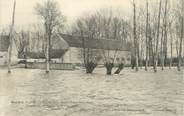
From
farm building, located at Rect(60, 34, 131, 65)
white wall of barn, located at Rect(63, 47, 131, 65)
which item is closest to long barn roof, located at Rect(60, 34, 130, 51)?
farm building, located at Rect(60, 34, 131, 65)

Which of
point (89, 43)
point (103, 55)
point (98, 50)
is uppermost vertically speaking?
point (89, 43)

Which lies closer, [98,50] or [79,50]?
[98,50]

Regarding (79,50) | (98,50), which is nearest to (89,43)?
(98,50)

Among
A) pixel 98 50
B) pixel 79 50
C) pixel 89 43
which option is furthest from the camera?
pixel 79 50

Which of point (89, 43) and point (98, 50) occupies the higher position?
point (89, 43)

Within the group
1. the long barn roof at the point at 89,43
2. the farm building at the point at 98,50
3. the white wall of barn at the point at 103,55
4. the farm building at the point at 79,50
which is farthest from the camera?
the white wall of barn at the point at 103,55

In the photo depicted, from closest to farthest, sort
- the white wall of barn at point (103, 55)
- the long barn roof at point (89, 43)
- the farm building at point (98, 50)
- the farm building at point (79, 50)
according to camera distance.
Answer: the long barn roof at point (89, 43) → the farm building at point (79, 50) → the farm building at point (98, 50) → the white wall of barn at point (103, 55)

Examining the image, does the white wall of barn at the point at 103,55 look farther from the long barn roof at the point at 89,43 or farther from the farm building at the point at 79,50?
the long barn roof at the point at 89,43

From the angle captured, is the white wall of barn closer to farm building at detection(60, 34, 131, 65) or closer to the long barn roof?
farm building at detection(60, 34, 131, 65)

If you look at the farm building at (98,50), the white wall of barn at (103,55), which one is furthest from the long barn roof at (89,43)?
the white wall of barn at (103,55)

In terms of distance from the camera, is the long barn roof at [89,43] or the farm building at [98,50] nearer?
the long barn roof at [89,43]

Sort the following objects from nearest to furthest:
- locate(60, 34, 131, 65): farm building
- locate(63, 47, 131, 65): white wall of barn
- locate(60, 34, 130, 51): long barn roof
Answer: locate(60, 34, 130, 51): long barn roof → locate(60, 34, 131, 65): farm building → locate(63, 47, 131, 65): white wall of barn

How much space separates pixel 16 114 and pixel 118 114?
1.88 meters

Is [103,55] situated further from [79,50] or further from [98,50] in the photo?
[79,50]
